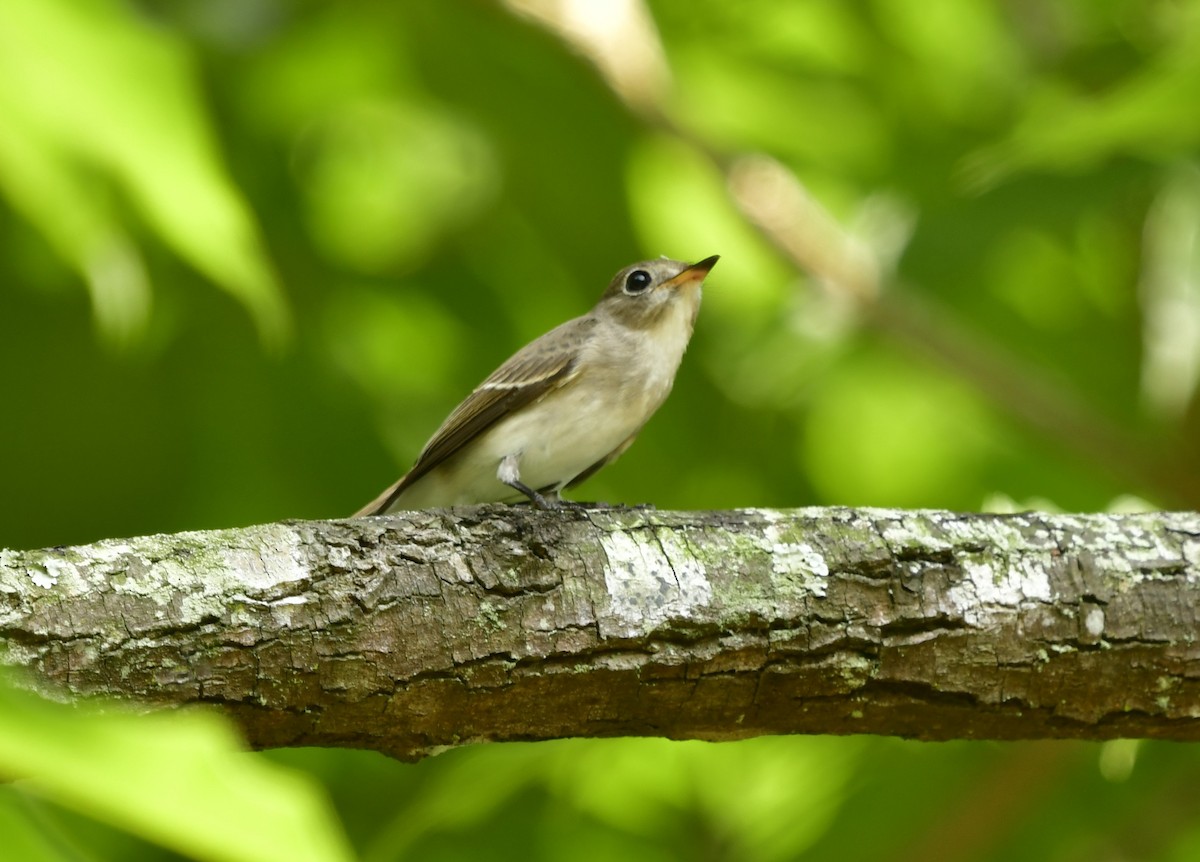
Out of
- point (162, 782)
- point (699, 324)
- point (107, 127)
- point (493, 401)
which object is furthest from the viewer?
point (699, 324)

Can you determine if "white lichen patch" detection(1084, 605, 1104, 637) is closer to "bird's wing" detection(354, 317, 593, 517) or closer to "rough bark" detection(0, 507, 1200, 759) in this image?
"rough bark" detection(0, 507, 1200, 759)

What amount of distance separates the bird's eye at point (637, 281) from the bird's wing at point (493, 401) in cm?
45

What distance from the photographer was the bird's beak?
4770 millimetres

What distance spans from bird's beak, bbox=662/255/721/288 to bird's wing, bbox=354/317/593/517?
1.74ft

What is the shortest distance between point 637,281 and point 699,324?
0.68 meters

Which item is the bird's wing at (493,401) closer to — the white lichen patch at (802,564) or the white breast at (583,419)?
the white breast at (583,419)

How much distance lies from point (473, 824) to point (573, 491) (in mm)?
1458

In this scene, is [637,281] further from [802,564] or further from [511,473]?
[802,564]

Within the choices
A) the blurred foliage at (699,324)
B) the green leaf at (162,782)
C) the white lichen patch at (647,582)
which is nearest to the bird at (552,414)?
the blurred foliage at (699,324)

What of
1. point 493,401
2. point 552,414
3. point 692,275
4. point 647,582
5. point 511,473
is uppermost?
point 692,275

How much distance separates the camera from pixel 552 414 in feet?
15.0

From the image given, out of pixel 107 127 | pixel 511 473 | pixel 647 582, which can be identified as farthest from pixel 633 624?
pixel 511 473

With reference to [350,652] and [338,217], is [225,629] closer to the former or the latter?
[350,652]

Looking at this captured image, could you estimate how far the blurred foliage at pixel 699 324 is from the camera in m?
4.46
